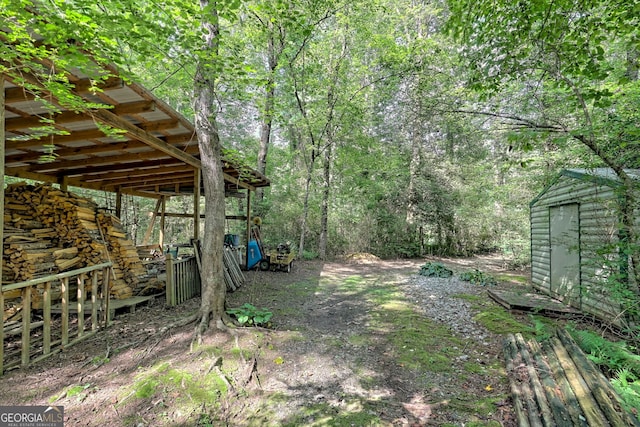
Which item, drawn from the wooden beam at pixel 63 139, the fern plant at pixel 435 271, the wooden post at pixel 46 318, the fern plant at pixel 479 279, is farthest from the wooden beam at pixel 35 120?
the fern plant at pixel 479 279

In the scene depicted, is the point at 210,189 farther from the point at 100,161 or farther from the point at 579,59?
the point at 579,59

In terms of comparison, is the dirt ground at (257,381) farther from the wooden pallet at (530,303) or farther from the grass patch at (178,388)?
the wooden pallet at (530,303)

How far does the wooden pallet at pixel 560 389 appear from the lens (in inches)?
82.4

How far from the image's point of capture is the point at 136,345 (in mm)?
3529

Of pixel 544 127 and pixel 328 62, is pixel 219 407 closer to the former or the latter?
pixel 544 127

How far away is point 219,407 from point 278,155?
1327 cm

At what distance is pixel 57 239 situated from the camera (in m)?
5.07

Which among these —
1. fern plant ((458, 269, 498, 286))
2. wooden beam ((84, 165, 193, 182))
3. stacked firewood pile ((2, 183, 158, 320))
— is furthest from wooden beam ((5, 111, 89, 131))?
fern plant ((458, 269, 498, 286))

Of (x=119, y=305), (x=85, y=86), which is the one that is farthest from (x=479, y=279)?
(x=85, y=86)

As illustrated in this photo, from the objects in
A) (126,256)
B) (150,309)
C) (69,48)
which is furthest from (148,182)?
(69,48)

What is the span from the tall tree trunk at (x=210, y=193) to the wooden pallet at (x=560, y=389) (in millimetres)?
3502

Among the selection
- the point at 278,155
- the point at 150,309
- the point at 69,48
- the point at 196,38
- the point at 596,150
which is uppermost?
the point at 278,155

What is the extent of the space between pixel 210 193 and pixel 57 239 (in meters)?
3.23

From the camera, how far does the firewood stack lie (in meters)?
5.52
